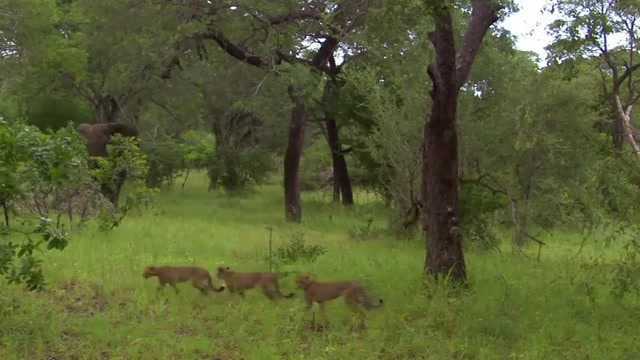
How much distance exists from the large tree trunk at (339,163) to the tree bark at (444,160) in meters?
17.2

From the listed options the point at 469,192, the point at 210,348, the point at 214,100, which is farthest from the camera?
the point at 214,100

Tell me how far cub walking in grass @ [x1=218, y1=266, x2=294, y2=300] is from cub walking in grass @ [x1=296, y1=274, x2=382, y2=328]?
718mm

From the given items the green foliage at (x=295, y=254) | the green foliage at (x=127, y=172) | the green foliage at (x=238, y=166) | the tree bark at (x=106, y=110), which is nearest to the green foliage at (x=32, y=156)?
the green foliage at (x=295, y=254)

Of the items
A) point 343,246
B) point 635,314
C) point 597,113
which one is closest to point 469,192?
point 343,246

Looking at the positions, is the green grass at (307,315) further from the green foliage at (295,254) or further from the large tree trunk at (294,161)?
the large tree trunk at (294,161)

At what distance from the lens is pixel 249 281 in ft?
26.8

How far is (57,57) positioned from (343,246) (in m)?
18.1

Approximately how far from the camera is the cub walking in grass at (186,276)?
8.26 m

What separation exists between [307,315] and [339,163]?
20.6m

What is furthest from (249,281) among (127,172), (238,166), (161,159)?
(238,166)

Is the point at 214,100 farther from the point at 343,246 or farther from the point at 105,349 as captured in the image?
the point at 105,349

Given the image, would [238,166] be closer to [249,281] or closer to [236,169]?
[236,169]

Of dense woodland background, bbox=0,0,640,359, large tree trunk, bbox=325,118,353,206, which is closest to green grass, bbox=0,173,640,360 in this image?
dense woodland background, bbox=0,0,640,359

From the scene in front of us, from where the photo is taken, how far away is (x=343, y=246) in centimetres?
1413
